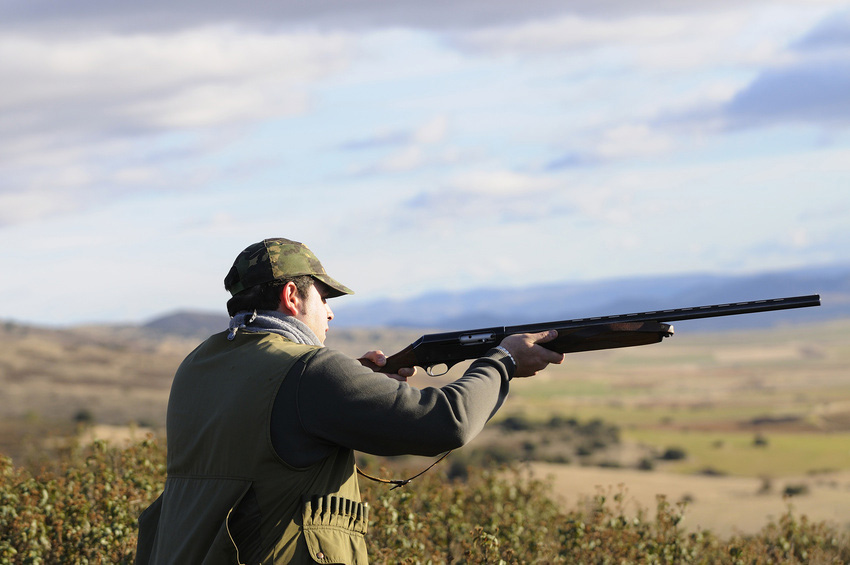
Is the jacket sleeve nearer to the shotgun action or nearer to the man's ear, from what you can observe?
the man's ear

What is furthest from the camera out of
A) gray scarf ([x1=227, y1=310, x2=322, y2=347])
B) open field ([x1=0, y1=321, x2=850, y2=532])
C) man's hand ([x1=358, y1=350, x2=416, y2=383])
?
open field ([x1=0, y1=321, x2=850, y2=532])

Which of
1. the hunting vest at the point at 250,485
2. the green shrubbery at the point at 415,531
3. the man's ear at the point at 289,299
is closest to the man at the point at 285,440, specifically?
the hunting vest at the point at 250,485

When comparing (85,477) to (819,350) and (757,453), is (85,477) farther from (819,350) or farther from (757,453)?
(819,350)

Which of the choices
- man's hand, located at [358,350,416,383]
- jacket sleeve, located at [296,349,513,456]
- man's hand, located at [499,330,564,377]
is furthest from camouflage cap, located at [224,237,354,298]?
man's hand, located at [358,350,416,383]

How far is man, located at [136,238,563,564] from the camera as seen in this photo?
338cm

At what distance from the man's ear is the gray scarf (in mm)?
28

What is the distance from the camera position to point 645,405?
9062 cm

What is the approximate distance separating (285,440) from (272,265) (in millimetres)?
769

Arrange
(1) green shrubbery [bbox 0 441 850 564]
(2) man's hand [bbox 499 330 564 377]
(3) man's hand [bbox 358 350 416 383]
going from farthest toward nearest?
(1) green shrubbery [bbox 0 441 850 564]
(3) man's hand [bbox 358 350 416 383]
(2) man's hand [bbox 499 330 564 377]

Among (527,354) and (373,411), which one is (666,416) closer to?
(527,354)

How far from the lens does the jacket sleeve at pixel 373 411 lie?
Result: 3361 millimetres

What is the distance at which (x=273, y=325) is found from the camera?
377cm

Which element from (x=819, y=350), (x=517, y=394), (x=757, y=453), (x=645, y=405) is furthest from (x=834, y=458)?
(x=819, y=350)

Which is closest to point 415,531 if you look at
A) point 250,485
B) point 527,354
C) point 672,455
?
point 527,354
